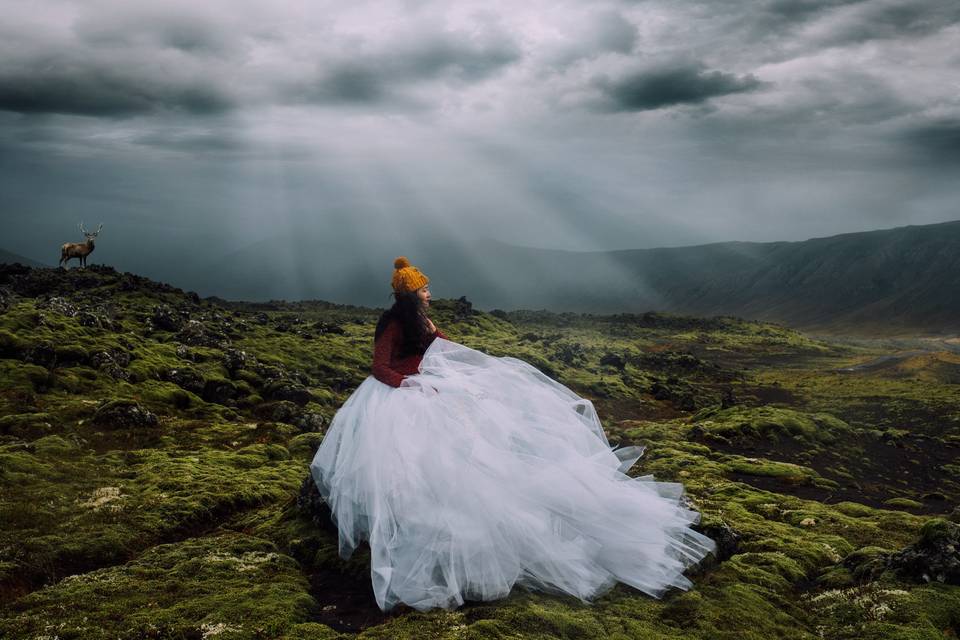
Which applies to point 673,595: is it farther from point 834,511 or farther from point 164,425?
point 164,425

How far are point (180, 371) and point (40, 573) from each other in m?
21.4

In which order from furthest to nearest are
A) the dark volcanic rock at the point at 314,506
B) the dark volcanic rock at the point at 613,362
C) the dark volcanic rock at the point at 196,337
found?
the dark volcanic rock at the point at 613,362
the dark volcanic rock at the point at 196,337
the dark volcanic rock at the point at 314,506

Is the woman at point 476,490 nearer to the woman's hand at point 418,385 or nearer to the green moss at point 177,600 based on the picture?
the woman's hand at point 418,385

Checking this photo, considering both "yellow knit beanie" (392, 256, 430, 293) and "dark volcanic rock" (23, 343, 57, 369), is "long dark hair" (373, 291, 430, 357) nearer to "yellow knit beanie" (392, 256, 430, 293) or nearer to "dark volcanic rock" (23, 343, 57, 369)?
"yellow knit beanie" (392, 256, 430, 293)

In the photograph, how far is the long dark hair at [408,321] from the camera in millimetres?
9688

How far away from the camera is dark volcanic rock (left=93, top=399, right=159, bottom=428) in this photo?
792 inches

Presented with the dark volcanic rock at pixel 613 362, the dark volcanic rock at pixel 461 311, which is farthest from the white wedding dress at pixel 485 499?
the dark volcanic rock at pixel 461 311

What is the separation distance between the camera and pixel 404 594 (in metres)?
7.73

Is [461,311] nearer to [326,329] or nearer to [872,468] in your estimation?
[326,329]

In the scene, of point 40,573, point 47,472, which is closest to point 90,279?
point 47,472

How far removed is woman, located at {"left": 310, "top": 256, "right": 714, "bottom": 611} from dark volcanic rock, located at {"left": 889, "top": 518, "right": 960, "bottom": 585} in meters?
3.12

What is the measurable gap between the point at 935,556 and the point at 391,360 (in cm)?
977

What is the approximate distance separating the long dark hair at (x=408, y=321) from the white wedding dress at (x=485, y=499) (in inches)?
18.1

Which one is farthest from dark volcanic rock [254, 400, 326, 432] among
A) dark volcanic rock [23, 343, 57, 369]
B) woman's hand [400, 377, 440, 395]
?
woman's hand [400, 377, 440, 395]
